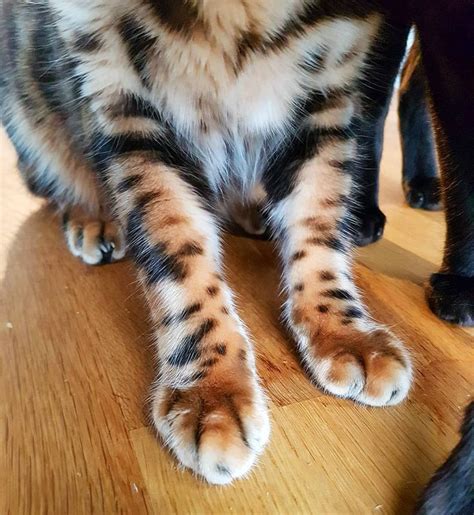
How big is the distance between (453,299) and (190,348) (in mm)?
445

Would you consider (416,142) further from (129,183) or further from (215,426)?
(215,426)

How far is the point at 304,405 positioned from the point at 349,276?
262mm

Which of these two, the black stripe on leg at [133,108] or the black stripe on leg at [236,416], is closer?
the black stripe on leg at [236,416]

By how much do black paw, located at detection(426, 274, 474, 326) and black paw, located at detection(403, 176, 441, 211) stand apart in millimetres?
446

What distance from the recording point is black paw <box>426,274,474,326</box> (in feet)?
3.38

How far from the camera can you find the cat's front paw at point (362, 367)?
33.9 inches

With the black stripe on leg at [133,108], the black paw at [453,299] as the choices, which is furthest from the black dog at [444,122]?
the black stripe on leg at [133,108]

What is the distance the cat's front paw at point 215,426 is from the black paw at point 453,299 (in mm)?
369

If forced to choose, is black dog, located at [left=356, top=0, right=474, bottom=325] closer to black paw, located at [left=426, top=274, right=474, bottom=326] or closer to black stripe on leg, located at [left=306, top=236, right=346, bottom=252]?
black paw, located at [left=426, top=274, right=474, bottom=326]

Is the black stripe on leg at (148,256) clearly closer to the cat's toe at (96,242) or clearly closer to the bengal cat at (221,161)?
the bengal cat at (221,161)

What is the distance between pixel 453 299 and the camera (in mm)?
1049

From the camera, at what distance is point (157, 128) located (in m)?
1.01

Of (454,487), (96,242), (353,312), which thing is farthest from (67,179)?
(454,487)

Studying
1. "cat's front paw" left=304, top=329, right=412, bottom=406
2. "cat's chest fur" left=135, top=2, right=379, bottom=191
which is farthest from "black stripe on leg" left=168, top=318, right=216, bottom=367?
"cat's chest fur" left=135, top=2, right=379, bottom=191
